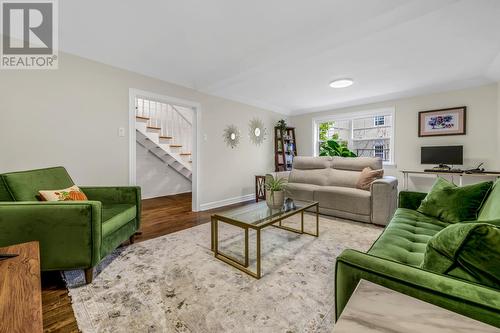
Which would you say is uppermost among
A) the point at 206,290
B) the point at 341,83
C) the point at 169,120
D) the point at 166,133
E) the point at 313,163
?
the point at 341,83

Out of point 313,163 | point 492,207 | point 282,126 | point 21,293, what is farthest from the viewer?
point 282,126

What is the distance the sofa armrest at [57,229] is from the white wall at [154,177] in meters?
3.31

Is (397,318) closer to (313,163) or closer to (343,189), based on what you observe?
(343,189)

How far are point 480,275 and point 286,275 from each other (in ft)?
4.18

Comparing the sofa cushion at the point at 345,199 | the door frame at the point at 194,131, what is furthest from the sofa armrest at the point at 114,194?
the sofa cushion at the point at 345,199

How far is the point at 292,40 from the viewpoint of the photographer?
2410 mm

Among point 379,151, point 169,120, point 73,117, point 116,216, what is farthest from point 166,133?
point 379,151

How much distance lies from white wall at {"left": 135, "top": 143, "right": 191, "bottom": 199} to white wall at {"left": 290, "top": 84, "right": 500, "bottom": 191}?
456cm

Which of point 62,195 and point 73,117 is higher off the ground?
point 73,117

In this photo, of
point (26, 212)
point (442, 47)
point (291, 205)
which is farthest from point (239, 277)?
point (442, 47)

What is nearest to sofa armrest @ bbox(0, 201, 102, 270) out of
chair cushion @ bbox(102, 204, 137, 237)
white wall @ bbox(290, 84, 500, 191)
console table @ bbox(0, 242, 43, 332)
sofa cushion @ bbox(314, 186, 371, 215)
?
chair cushion @ bbox(102, 204, 137, 237)

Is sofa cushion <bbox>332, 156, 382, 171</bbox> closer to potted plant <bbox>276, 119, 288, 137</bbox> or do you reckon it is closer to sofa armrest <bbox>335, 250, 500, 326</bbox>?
potted plant <bbox>276, 119, 288, 137</bbox>

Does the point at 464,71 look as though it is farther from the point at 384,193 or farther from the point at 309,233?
the point at 309,233

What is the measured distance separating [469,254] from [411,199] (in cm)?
179
